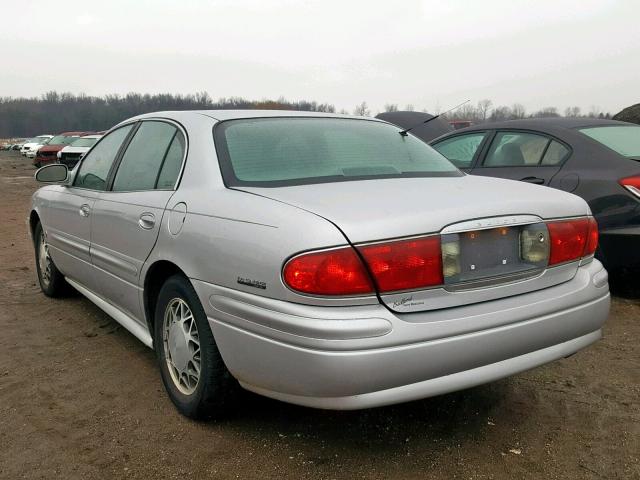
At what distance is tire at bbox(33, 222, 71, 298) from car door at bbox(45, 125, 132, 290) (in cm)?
29

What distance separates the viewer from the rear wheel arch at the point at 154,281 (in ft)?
8.92

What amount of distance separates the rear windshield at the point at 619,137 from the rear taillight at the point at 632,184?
11.7 inches

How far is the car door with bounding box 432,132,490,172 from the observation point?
530cm

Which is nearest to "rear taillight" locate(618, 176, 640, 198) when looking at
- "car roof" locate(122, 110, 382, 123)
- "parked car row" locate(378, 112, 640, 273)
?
"parked car row" locate(378, 112, 640, 273)

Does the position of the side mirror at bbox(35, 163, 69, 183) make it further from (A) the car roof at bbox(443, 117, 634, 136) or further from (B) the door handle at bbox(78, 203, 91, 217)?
(A) the car roof at bbox(443, 117, 634, 136)

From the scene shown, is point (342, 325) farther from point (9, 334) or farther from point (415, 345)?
point (9, 334)

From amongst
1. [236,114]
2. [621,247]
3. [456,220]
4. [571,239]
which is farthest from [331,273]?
[621,247]

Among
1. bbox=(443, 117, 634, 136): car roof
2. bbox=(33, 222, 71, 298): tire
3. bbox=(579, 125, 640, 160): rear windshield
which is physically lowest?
bbox=(33, 222, 71, 298): tire

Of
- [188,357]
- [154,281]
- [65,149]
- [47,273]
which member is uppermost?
[65,149]

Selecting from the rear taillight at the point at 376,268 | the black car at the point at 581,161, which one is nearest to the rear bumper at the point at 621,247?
the black car at the point at 581,161

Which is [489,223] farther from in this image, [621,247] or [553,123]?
[553,123]

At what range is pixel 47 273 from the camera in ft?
15.6

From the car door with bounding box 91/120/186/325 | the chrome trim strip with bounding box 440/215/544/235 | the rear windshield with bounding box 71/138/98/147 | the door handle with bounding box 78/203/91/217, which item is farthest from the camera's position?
the rear windshield with bounding box 71/138/98/147

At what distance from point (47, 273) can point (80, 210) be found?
4.30ft
